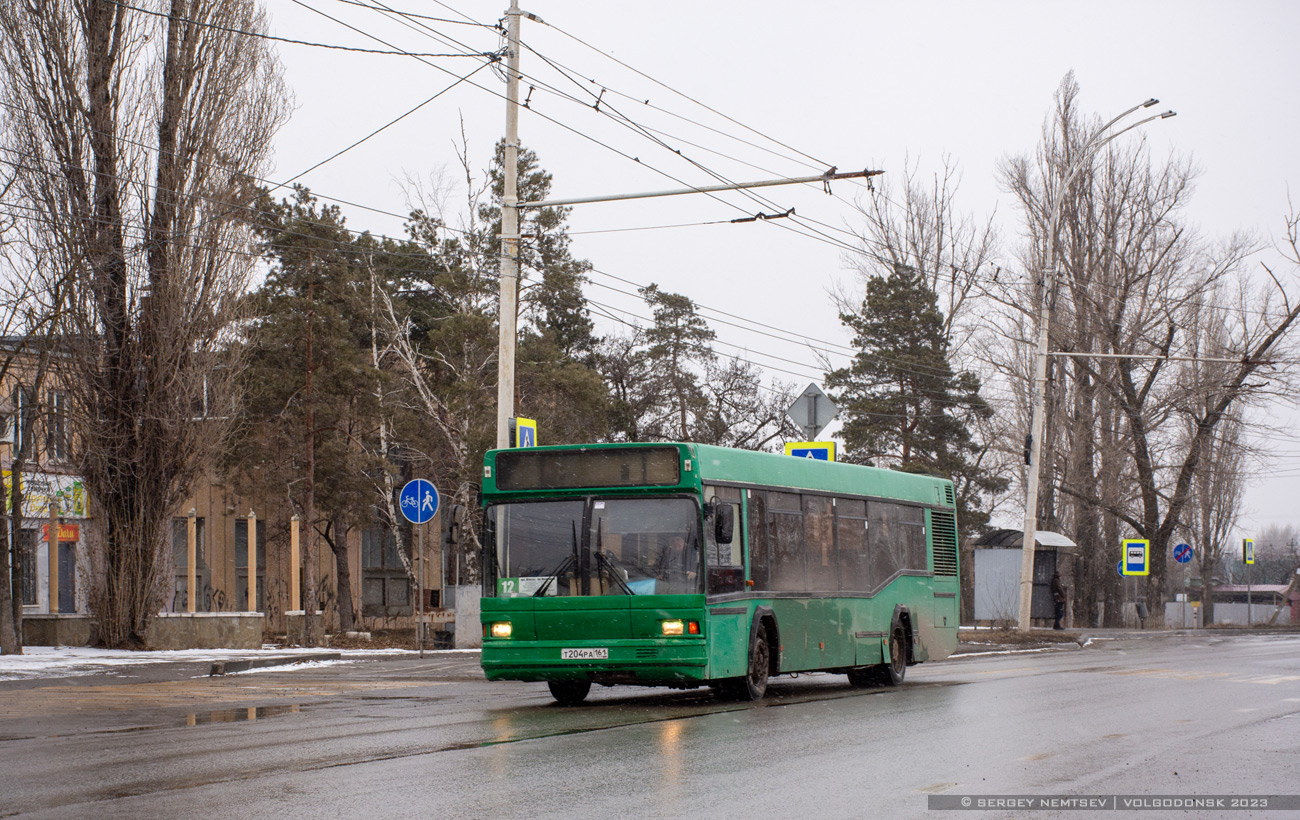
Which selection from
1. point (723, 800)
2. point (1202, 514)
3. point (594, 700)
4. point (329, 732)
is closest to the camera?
point (723, 800)

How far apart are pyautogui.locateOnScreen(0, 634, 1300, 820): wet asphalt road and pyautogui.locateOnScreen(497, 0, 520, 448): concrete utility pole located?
14.6 feet

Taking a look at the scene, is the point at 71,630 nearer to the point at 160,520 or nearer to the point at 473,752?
the point at 160,520

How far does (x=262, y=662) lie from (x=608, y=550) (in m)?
9.23

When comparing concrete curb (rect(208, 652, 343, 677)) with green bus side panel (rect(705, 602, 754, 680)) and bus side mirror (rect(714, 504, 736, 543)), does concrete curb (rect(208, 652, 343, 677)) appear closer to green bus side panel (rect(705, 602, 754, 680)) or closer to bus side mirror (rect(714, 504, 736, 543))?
green bus side panel (rect(705, 602, 754, 680))

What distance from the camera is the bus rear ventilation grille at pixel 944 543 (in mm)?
20609

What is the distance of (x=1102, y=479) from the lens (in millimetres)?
49375

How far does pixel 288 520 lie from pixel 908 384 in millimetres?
22207

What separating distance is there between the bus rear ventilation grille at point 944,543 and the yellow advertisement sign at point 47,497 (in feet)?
52.1

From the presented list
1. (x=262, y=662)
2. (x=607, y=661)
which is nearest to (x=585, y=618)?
(x=607, y=661)

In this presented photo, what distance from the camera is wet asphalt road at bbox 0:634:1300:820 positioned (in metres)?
7.88

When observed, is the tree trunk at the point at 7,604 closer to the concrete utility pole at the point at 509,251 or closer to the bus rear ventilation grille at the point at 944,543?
the concrete utility pole at the point at 509,251

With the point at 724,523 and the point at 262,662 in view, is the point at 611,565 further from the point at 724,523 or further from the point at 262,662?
the point at 262,662

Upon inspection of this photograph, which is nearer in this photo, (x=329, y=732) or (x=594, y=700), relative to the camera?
(x=329, y=732)

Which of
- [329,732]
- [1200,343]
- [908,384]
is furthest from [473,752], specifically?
[1200,343]
